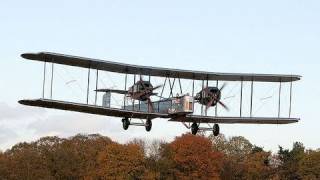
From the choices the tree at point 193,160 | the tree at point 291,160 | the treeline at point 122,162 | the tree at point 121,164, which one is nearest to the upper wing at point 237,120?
the treeline at point 122,162

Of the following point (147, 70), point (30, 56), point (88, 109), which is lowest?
point (88, 109)

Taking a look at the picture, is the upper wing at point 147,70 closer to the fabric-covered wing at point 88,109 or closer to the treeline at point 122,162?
the fabric-covered wing at point 88,109

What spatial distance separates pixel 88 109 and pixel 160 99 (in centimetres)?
673

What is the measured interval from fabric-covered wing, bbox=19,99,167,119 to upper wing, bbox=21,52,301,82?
11.8ft

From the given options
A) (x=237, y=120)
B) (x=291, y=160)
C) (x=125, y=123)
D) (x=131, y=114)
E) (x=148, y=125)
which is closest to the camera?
(x=131, y=114)

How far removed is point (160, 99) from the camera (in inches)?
2368

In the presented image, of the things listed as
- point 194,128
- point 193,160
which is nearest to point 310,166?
point 193,160

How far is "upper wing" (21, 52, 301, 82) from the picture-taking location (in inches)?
2212

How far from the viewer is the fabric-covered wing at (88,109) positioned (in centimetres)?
5347

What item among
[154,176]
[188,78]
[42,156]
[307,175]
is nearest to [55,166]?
[42,156]

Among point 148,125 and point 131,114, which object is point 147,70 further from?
point 148,125

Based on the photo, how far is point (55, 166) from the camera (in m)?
125

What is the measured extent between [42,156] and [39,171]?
23.3 ft

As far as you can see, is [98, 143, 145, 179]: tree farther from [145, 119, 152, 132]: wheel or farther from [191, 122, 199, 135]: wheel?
[145, 119, 152, 132]: wheel
